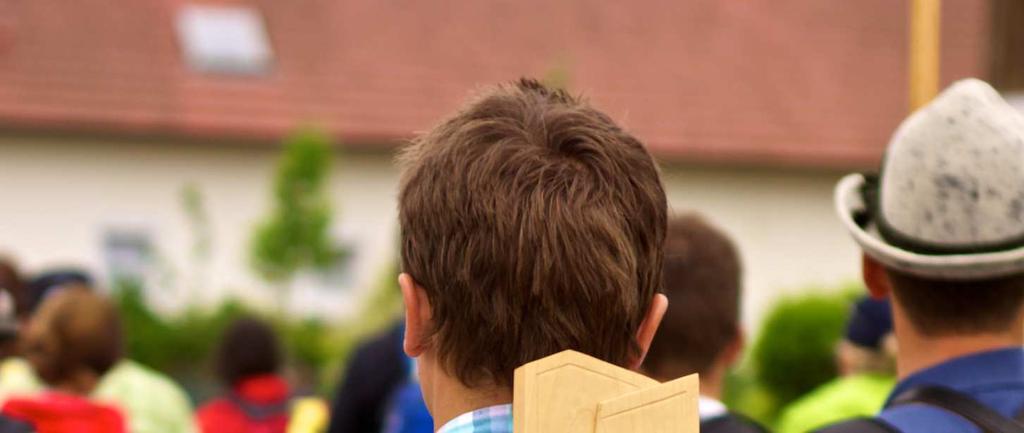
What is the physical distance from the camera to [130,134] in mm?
23078

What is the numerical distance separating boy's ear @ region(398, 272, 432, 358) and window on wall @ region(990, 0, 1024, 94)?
8465mm

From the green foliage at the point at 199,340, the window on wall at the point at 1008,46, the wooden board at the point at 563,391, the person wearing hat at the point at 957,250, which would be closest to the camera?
the wooden board at the point at 563,391

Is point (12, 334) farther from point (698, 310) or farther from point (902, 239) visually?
point (902, 239)

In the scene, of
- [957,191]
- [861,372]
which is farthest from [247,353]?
[957,191]

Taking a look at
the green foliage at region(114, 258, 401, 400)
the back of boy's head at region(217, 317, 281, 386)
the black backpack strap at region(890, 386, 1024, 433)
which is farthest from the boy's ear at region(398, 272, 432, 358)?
the green foliage at region(114, 258, 401, 400)

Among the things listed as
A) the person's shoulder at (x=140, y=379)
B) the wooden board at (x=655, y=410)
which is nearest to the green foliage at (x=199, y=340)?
the person's shoulder at (x=140, y=379)

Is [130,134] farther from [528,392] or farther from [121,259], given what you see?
[528,392]

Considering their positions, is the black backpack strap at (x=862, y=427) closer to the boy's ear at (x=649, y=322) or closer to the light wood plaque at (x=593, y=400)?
the boy's ear at (x=649, y=322)

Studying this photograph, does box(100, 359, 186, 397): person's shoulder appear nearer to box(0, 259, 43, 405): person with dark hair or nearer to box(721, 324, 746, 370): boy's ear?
box(0, 259, 43, 405): person with dark hair

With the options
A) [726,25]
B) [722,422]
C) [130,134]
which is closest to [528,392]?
[722,422]

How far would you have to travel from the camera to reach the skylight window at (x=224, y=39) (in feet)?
75.8

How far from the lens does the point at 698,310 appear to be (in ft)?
11.6

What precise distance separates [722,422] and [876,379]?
2297mm

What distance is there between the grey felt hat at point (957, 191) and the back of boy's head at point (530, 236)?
2.78 feet
